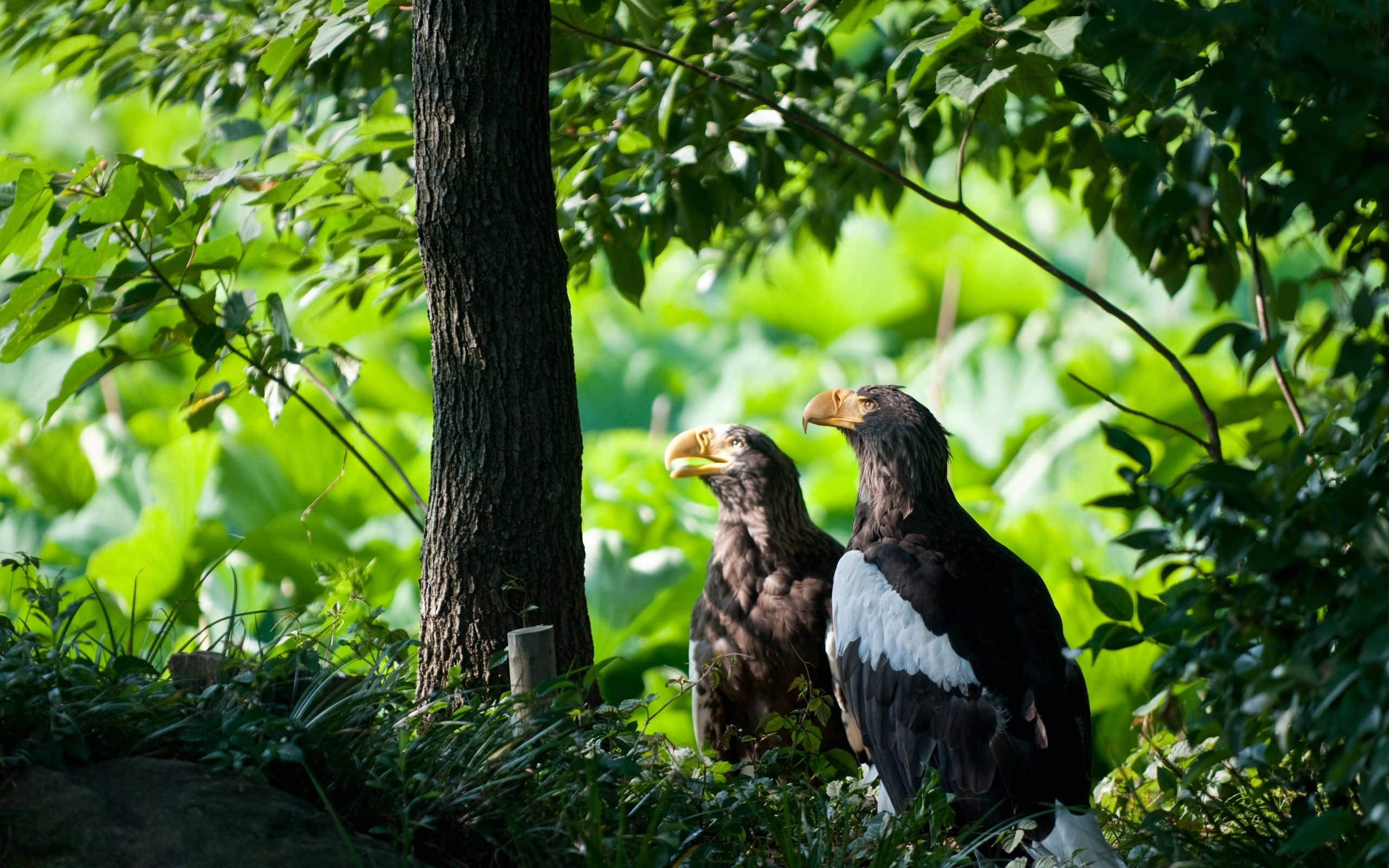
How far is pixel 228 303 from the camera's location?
91.9 inches

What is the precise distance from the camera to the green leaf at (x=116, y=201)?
1.98 m

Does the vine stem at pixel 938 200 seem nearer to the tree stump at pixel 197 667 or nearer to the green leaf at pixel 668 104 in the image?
the green leaf at pixel 668 104

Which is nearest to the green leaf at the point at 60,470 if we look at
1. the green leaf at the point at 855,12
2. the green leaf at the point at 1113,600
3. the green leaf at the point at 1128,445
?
the green leaf at the point at 855,12

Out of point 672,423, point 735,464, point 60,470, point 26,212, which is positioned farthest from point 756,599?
point 672,423

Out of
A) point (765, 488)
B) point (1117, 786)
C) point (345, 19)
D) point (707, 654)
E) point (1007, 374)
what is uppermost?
point (1007, 374)

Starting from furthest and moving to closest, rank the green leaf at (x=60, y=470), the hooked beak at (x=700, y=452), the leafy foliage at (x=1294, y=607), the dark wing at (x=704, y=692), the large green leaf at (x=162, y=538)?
1. the green leaf at (x=60, y=470)
2. the large green leaf at (x=162, y=538)
3. the hooked beak at (x=700, y=452)
4. the dark wing at (x=704, y=692)
5. the leafy foliage at (x=1294, y=607)

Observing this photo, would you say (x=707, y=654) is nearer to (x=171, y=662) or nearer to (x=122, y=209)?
(x=171, y=662)

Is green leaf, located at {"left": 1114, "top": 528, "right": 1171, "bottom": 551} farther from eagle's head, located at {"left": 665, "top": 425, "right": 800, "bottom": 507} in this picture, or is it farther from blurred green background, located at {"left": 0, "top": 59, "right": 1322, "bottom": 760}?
eagle's head, located at {"left": 665, "top": 425, "right": 800, "bottom": 507}

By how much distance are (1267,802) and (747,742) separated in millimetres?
1158

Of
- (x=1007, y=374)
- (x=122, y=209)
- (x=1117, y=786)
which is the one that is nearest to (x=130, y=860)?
(x=122, y=209)

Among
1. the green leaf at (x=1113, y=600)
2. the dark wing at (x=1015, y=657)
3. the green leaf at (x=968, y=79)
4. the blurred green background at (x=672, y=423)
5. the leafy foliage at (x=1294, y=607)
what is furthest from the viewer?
the blurred green background at (x=672, y=423)

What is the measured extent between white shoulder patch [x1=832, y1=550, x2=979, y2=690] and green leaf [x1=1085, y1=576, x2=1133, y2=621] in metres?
0.76

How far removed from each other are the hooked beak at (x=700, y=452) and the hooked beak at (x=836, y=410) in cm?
27

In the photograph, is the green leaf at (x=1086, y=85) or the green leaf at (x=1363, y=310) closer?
the green leaf at (x=1363, y=310)
